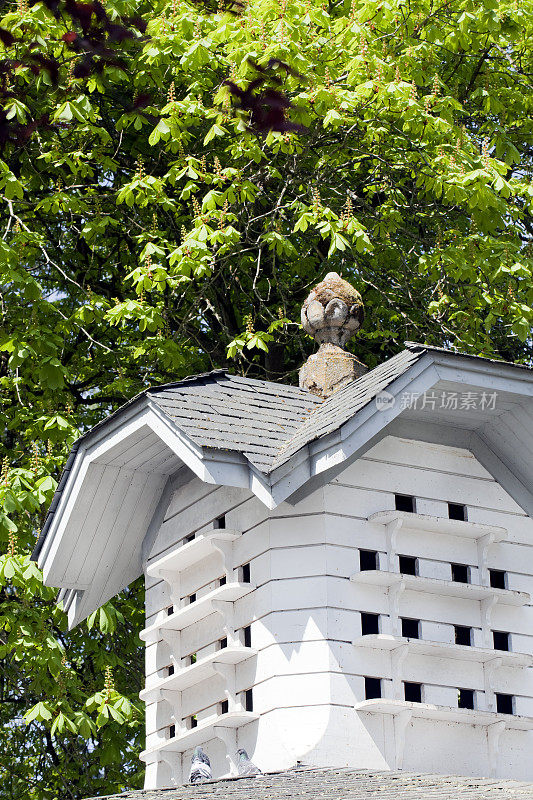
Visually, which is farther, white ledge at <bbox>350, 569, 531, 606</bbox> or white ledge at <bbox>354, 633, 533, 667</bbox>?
white ledge at <bbox>350, 569, 531, 606</bbox>

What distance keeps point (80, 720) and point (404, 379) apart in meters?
5.02

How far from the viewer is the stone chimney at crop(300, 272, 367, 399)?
8.15 meters

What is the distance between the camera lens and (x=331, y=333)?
838cm

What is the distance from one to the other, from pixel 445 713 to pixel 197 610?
152 centimetres

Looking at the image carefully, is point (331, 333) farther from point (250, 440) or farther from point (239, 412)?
point (250, 440)

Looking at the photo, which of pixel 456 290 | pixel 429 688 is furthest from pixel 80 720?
pixel 456 290

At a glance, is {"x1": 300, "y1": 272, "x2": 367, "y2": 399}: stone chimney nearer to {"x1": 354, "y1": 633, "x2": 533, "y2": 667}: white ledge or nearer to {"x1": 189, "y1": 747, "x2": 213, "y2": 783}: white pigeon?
{"x1": 354, "y1": 633, "x2": 533, "y2": 667}: white ledge

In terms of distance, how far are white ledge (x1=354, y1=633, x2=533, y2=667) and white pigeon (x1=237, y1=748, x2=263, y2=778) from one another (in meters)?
0.81

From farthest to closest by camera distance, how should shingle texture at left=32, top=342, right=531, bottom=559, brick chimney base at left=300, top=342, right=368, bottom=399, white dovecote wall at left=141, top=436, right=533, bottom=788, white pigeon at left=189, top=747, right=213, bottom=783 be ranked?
1. brick chimney base at left=300, top=342, right=368, bottom=399
2. shingle texture at left=32, top=342, right=531, bottom=559
3. white dovecote wall at left=141, top=436, right=533, bottom=788
4. white pigeon at left=189, top=747, right=213, bottom=783

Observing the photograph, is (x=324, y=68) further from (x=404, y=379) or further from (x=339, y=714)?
(x=339, y=714)

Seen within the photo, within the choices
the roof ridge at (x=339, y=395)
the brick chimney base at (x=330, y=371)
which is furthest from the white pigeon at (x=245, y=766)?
the brick chimney base at (x=330, y=371)

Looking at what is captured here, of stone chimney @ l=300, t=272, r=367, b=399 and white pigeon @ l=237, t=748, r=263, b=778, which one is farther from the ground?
stone chimney @ l=300, t=272, r=367, b=399

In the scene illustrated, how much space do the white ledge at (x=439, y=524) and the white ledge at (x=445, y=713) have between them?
1004 millimetres

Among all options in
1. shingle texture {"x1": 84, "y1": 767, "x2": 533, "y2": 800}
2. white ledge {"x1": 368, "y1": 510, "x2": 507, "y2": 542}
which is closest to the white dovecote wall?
white ledge {"x1": 368, "y1": 510, "x2": 507, "y2": 542}
